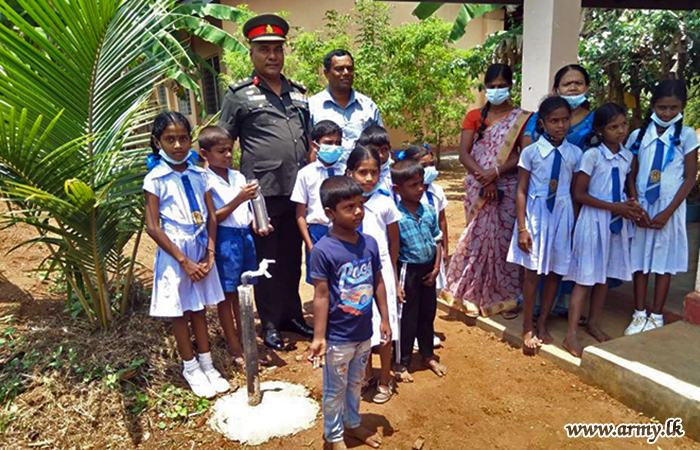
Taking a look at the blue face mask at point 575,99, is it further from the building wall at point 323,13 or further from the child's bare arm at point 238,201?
the building wall at point 323,13

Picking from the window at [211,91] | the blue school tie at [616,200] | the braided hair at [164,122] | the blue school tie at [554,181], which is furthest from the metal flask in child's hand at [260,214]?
the window at [211,91]

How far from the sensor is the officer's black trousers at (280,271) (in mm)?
3648

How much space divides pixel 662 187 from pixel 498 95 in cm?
125

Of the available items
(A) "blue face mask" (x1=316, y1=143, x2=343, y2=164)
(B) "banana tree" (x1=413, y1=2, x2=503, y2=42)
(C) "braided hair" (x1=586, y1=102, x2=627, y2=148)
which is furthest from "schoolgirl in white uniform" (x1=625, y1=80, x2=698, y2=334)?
(B) "banana tree" (x1=413, y1=2, x2=503, y2=42)

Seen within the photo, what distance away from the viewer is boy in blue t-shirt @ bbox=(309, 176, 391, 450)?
2.34 m

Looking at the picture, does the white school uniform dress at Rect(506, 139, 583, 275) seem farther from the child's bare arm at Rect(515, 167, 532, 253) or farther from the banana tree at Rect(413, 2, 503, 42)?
the banana tree at Rect(413, 2, 503, 42)

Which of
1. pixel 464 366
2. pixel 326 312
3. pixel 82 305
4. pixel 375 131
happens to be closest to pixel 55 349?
pixel 82 305

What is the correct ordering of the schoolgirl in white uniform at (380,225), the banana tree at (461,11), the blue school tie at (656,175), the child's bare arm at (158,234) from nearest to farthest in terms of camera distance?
the schoolgirl in white uniform at (380,225) → the child's bare arm at (158,234) → the blue school tie at (656,175) → the banana tree at (461,11)

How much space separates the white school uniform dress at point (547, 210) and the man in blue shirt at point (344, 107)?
45.1 inches

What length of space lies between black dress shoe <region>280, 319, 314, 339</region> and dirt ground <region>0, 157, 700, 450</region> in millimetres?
303

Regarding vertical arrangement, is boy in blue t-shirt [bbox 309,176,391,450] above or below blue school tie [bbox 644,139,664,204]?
below

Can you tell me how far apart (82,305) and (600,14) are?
814cm

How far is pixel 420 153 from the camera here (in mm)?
3055

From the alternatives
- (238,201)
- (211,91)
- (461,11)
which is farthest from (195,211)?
(211,91)
